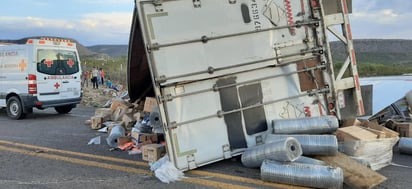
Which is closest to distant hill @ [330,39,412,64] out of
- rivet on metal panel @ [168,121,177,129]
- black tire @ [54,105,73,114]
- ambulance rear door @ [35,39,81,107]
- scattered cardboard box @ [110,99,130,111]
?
black tire @ [54,105,73,114]

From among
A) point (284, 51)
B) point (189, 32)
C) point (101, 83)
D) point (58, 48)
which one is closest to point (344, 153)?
point (284, 51)

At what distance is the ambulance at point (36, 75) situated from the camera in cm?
1212

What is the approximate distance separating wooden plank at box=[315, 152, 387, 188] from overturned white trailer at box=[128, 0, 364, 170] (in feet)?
4.02

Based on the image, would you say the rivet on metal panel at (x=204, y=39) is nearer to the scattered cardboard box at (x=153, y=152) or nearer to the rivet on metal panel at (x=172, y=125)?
the rivet on metal panel at (x=172, y=125)

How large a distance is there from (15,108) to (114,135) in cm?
620

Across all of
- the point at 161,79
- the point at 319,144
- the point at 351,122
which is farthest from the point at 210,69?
the point at 351,122

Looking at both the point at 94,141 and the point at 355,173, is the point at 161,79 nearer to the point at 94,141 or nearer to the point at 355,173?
the point at 355,173

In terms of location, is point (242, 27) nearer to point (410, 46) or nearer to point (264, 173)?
point (264, 173)

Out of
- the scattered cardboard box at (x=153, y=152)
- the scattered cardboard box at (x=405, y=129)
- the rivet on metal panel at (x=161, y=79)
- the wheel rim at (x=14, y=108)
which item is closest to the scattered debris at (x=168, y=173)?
the scattered cardboard box at (x=153, y=152)

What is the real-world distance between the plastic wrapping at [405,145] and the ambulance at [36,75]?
9.77 m

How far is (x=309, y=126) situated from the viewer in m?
5.91

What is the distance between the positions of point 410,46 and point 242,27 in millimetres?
73338

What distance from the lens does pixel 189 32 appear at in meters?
5.94

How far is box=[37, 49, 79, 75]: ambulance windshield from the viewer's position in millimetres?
12211
